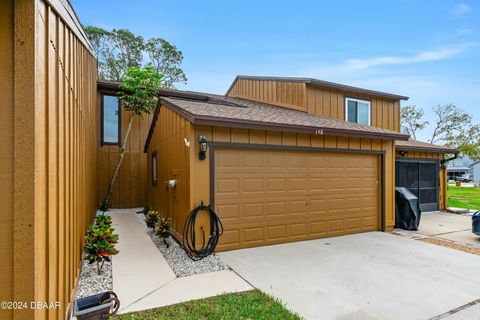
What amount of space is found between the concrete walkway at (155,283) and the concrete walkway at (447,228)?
5553 mm

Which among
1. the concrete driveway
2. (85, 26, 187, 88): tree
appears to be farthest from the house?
(85, 26, 187, 88): tree

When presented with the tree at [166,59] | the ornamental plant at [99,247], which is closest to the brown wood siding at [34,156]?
the ornamental plant at [99,247]

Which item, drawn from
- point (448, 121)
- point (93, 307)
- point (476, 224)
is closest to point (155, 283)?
point (93, 307)

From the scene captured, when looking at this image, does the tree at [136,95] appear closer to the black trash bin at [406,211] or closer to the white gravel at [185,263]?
the white gravel at [185,263]

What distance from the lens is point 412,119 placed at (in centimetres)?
2595

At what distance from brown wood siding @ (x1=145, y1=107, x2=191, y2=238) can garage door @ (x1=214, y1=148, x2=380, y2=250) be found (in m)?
0.66

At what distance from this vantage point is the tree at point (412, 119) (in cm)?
2569

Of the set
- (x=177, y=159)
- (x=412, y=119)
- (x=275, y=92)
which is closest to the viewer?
(x=177, y=159)

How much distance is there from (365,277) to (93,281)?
4.10 m

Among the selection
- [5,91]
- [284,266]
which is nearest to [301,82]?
[284,266]

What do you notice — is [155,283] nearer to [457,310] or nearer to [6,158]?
[6,158]

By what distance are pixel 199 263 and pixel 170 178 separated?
272 cm

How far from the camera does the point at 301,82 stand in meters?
9.30

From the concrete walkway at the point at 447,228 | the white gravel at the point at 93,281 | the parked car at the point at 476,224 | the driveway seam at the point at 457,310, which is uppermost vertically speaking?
the parked car at the point at 476,224
